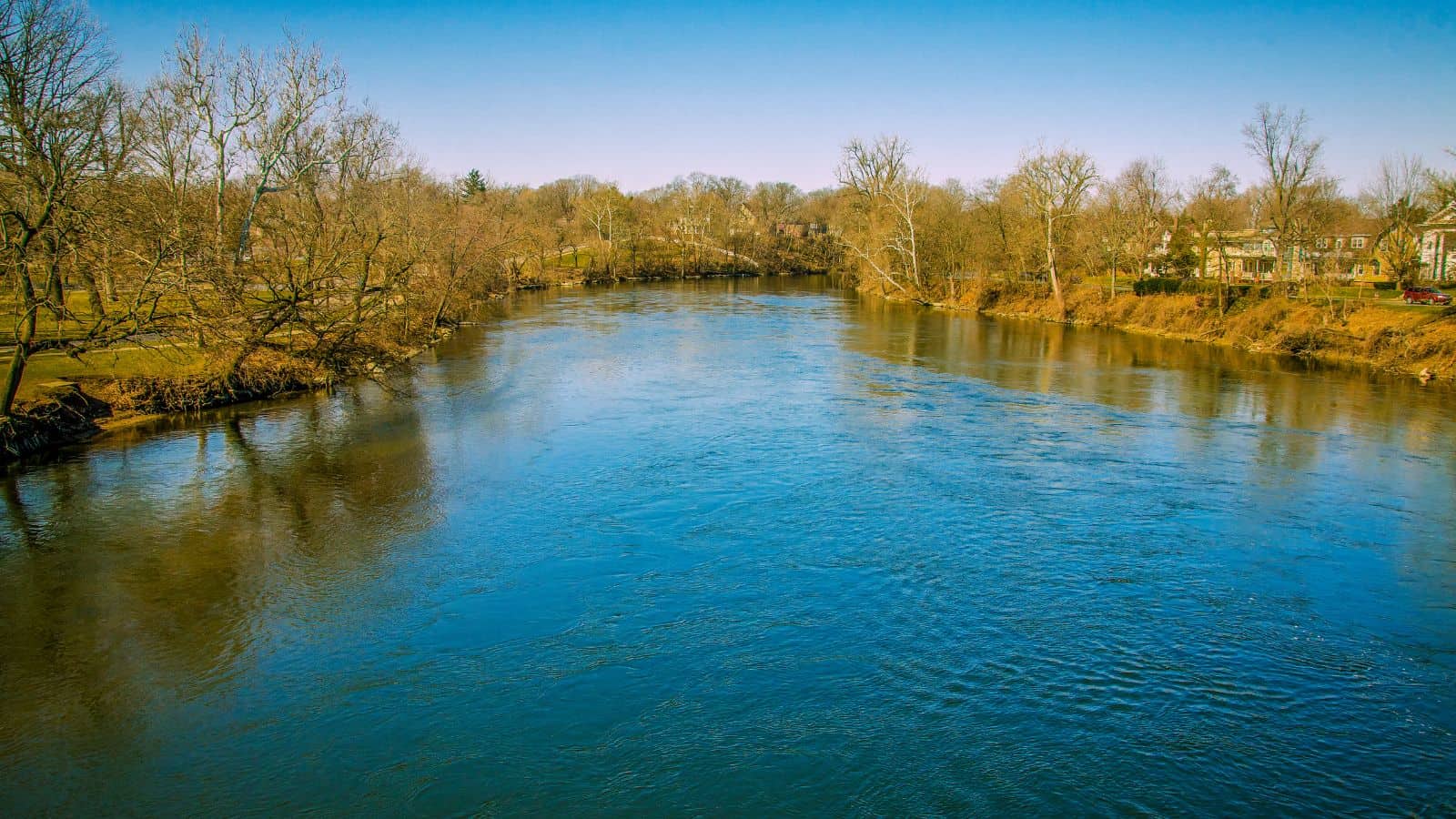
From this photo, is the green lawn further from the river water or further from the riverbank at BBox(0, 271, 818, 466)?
the river water

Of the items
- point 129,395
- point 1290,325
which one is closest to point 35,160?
point 129,395

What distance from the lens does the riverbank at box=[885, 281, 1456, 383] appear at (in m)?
25.8

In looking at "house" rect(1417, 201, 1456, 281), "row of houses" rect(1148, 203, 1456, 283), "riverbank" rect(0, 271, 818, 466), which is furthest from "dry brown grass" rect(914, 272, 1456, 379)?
"riverbank" rect(0, 271, 818, 466)

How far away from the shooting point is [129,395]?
19.7 m

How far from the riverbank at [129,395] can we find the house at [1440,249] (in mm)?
53388

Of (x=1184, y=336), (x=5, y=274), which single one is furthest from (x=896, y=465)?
(x=1184, y=336)

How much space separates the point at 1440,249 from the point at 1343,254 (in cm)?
1307

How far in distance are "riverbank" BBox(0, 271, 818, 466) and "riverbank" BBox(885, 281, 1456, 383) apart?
31.4 metres

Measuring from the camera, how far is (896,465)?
15953 millimetres

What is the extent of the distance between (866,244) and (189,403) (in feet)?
150

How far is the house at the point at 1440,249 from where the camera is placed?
147ft

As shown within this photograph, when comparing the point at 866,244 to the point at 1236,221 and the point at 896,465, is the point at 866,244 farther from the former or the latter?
the point at 896,465

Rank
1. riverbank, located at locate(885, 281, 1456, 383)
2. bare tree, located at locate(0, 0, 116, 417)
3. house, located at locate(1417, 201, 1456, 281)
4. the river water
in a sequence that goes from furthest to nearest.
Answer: house, located at locate(1417, 201, 1456, 281) → riverbank, located at locate(885, 281, 1456, 383) → bare tree, located at locate(0, 0, 116, 417) → the river water

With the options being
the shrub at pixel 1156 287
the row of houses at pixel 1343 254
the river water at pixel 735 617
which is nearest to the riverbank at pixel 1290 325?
the shrub at pixel 1156 287
